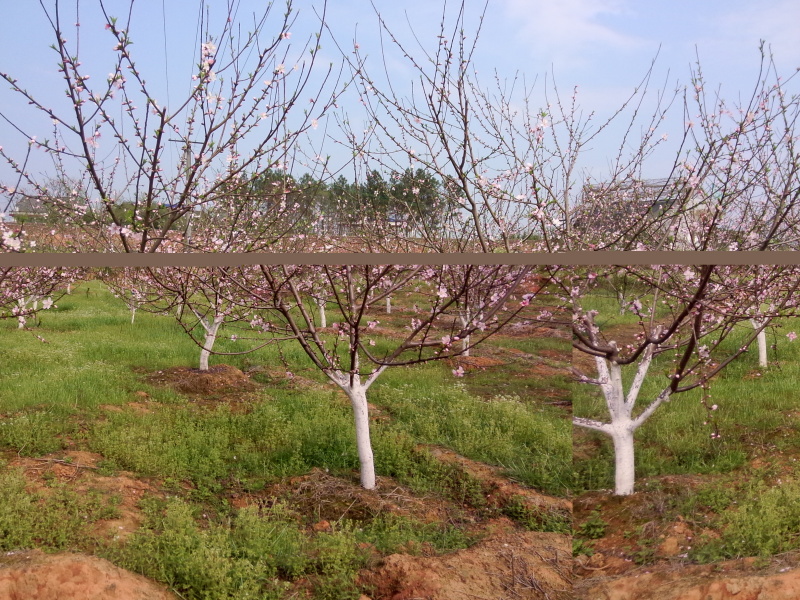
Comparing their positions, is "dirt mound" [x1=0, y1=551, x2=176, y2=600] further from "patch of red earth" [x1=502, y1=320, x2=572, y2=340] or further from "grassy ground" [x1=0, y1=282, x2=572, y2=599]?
"patch of red earth" [x1=502, y1=320, x2=572, y2=340]

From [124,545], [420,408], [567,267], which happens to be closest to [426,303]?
[420,408]

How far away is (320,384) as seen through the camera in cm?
163

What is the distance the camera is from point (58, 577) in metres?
1.28

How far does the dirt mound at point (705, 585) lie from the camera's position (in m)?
1.35

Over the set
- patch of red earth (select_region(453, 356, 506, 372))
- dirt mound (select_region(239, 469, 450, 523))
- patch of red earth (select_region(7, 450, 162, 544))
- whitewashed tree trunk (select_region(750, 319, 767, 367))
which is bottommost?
dirt mound (select_region(239, 469, 450, 523))

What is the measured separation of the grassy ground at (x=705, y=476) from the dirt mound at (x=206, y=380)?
861mm

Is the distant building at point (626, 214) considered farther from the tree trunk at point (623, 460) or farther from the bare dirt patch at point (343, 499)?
the bare dirt patch at point (343, 499)

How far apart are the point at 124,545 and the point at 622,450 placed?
1.12m

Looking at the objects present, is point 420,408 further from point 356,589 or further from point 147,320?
point 147,320

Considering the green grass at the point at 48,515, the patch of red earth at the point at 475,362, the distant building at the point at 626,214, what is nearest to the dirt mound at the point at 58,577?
the green grass at the point at 48,515

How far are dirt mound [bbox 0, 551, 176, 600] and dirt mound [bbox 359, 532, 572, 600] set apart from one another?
48 centimetres

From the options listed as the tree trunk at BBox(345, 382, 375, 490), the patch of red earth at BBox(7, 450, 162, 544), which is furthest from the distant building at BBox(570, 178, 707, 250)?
→ the patch of red earth at BBox(7, 450, 162, 544)

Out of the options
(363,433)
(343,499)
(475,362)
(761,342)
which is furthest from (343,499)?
(761,342)

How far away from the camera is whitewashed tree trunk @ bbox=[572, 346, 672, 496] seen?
1.49m
